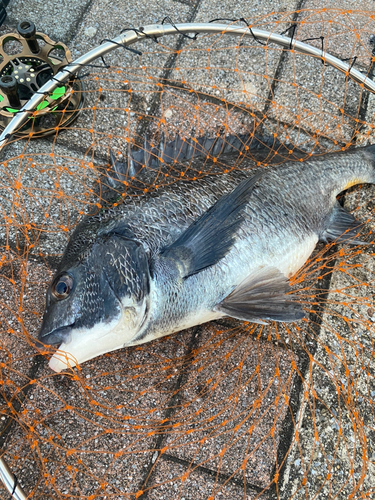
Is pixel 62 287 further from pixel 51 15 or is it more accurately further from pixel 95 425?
pixel 51 15

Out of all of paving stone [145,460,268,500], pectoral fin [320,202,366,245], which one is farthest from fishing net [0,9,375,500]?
pectoral fin [320,202,366,245]

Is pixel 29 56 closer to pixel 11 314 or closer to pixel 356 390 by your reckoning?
pixel 11 314

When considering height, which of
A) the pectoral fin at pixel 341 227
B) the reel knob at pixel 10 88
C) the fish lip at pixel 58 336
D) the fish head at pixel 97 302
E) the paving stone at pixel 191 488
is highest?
the pectoral fin at pixel 341 227

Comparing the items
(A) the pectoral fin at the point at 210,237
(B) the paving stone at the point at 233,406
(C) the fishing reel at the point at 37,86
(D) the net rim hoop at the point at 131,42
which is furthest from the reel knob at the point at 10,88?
(B) the paving stone at the point at 233,406

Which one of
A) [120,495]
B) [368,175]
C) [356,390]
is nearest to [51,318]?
[120,495]

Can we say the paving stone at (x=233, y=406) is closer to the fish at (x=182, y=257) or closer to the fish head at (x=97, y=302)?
the fish at (x=182, y=257)

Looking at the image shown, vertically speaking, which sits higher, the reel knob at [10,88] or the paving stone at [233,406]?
the reel knob at [10,88]

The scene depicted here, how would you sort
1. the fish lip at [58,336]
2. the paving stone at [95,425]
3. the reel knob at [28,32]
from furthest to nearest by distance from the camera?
the reel knob at [28,32] → the paving stone at [95,425] → the fish lip at [58,336]

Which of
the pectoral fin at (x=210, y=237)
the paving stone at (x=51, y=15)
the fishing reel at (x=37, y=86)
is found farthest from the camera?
the paving stone at (x=51, y=15)

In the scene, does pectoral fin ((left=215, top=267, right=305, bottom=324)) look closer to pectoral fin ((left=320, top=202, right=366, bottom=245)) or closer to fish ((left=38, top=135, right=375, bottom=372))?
fish ((left=38, top=135, right=375, bottom=372))
